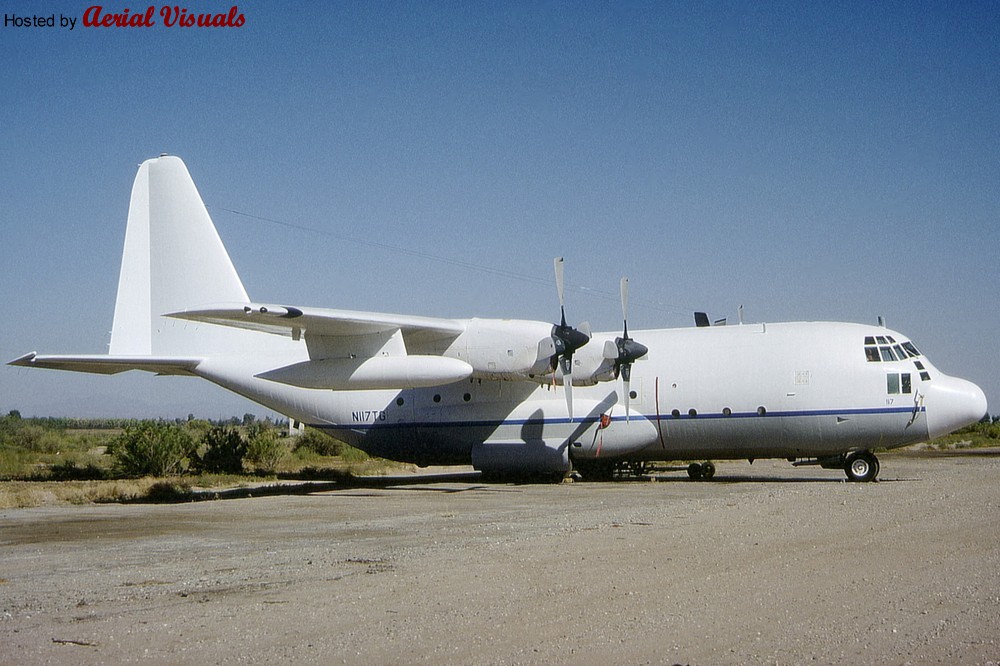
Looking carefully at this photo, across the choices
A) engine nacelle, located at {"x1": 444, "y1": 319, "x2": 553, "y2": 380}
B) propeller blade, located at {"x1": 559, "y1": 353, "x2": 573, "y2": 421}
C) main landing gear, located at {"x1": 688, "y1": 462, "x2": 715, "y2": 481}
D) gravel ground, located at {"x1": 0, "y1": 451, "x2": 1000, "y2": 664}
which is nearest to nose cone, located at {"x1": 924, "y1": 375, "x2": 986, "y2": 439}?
gravel ground, located at {"x1": 0, "y1": 451, "x2": 1000, "y2": 664}

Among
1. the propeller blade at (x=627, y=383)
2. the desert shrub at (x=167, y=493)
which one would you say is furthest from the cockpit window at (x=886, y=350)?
the desert shrub at (x=167, y=493)

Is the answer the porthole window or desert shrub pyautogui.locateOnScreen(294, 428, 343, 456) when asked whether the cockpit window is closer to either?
the porthole window

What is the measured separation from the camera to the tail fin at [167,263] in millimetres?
24281

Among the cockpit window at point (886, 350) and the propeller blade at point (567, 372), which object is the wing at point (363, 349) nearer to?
the propeller blade at point (567, 372)

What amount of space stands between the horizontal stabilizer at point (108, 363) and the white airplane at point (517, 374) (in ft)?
0.18

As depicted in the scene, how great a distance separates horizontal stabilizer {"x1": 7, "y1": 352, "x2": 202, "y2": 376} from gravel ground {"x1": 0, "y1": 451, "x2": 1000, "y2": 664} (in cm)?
621

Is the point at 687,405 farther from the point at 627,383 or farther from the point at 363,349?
the point at 363,349

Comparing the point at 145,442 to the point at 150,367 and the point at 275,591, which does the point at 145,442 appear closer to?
the point at 150,367

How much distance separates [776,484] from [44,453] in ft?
116

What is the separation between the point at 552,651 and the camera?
6.13m

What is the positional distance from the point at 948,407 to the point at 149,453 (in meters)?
22.9

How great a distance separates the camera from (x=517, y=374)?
21.7 meters

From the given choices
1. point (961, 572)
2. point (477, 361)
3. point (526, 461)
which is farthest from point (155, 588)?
point (526, 461)

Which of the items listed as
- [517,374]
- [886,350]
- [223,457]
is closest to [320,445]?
[223,457]
